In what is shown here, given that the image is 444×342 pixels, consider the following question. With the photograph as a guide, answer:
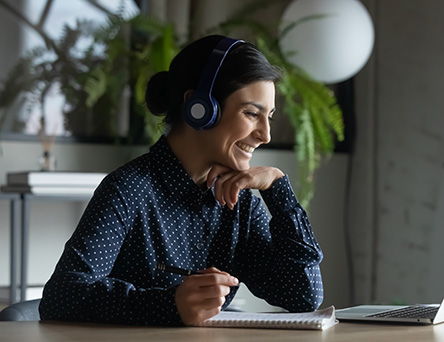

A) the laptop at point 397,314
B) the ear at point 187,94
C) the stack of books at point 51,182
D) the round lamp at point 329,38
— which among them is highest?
the round lamp at point 329,38

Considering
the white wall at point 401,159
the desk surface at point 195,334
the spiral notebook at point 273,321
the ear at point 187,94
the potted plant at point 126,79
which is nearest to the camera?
the desk surface at point 195,334

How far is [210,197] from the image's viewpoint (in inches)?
63.0

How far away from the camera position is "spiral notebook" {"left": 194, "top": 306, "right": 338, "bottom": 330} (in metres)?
1.22

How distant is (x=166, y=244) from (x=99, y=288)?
24 centimetres

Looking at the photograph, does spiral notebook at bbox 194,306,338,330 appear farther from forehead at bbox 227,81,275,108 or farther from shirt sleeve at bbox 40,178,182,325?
forehead at bbox 227,81,275,108

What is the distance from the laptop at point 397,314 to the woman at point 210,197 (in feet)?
0.47

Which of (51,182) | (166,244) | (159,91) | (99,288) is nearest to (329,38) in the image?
(51,182)

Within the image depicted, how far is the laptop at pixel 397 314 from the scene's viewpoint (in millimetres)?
1301

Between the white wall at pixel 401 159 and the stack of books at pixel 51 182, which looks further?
the white wall at pixel 401 159

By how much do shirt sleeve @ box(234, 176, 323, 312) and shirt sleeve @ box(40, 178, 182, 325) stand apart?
1.10 ft

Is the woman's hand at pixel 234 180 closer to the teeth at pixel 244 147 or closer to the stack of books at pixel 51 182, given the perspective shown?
the teeth at pixel 244 147

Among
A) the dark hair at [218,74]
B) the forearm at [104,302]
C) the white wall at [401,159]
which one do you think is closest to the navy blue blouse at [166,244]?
the forearm at [104,302]

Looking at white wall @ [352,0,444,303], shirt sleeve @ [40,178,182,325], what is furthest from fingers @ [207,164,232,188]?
white wall @ [352,0,444,303]

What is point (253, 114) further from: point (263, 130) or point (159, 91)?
point (159, 91)
